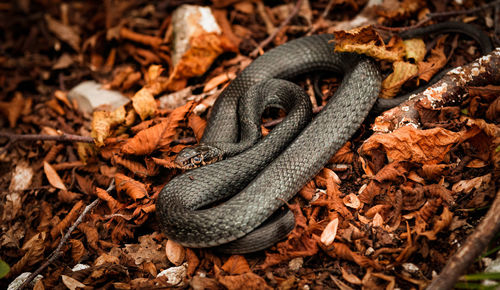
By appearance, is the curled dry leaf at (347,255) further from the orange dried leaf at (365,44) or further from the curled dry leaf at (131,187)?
the orange dried leaf at (365,44)

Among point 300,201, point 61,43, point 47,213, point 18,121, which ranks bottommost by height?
point 47,213

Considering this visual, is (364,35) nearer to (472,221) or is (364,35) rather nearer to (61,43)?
(472,221)

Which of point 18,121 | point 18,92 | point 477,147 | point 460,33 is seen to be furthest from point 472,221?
point 18,92

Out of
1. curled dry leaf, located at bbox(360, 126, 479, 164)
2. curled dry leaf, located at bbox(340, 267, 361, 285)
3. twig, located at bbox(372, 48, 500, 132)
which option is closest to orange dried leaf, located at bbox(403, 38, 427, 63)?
twig, located at bbox(372, 48, 500, 132)

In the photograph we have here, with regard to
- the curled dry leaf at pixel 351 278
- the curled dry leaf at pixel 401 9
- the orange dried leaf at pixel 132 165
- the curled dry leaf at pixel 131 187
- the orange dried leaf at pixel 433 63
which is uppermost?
the curled dry leaf at pixel 401 9

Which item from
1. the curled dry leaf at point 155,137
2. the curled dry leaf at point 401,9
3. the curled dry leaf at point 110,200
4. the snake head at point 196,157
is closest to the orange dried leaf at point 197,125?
the curled dry leaf at point 155,137

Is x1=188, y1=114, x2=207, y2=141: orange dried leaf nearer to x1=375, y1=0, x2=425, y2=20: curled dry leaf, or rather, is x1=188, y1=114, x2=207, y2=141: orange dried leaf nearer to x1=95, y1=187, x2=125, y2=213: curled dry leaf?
x1=95, y1=187, x2=125, y2=213: curled dry leaf
